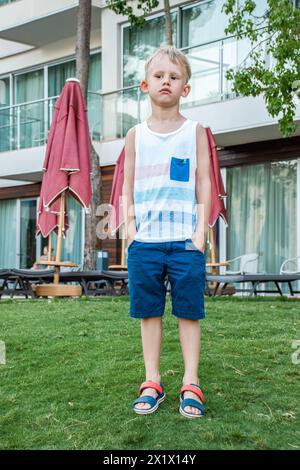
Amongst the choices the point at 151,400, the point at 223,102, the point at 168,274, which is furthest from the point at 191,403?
the point at 223,102

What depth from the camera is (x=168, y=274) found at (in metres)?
3.49

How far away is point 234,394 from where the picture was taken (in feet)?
12.1

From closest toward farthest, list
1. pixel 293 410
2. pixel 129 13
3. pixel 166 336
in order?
pixel 293 410 < pixel 166 336 < pixel 129 13

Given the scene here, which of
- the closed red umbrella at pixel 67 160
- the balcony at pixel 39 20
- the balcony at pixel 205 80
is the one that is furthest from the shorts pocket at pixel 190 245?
the balcony at pixel 39 20

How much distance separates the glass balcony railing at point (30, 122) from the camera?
1598cm

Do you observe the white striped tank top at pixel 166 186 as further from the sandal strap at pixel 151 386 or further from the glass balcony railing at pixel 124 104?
the glass balcony railing at pixel 124 104

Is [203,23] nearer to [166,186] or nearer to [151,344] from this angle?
[166,186]

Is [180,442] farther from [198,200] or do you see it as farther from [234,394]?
[198,200]

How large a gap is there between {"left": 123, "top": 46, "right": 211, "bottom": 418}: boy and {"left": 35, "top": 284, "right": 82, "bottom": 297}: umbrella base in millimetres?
6263

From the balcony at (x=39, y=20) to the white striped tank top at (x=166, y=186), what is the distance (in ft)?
47.9
